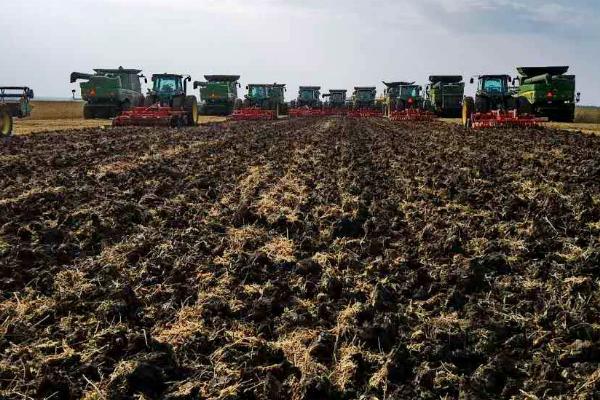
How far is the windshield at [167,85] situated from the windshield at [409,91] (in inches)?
693

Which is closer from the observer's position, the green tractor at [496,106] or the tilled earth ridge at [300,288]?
the tilled earth ridge at [300,288]

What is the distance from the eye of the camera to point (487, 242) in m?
5.24

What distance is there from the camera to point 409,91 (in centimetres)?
3941

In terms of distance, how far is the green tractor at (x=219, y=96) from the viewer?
122 ft

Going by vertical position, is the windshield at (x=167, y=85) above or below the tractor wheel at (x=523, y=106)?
above

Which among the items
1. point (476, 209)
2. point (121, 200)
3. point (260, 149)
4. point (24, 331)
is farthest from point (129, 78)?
point (24, 331)

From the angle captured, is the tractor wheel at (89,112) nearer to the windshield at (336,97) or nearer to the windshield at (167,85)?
the windshield at (167,85)

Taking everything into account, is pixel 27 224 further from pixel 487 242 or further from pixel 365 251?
pixel 487 242

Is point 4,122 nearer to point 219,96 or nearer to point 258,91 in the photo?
point 219,96

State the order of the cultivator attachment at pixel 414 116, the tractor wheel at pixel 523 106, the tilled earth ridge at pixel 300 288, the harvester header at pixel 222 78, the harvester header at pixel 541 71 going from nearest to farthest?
the tilled earth ridge at pixel 300 288, the tractor wheel at pixel 523 106, the harvester header at pixel 541 71, the cultivator attachment at pixel 414 116, the harvester header at pixel 222 78

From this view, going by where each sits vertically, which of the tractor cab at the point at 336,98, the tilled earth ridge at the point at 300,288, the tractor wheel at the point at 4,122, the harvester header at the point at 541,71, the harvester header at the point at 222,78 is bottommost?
the tilled earth ridge at the point at 300,288

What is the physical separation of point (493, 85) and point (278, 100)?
17.5 meters

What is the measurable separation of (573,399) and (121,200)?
5.70 meters

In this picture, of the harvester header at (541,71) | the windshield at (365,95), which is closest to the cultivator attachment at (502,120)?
the harvester header at (541,71)
